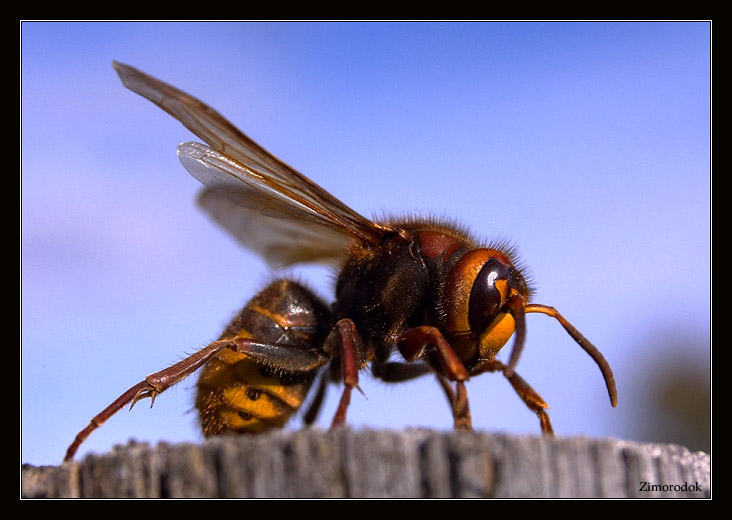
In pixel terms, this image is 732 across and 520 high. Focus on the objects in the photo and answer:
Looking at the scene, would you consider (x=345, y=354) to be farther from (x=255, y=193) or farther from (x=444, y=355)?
(x=255, y=193)

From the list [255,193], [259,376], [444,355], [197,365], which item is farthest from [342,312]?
[444,355]

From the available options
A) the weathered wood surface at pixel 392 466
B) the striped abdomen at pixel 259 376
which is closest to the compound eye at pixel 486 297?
the striped abdomen at pixel 259 376

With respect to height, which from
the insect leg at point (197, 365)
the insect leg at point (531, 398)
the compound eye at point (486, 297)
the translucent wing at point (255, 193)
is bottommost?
the insect leg at point (531, 398)

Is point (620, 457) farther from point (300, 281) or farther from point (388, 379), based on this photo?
point (300, 281)

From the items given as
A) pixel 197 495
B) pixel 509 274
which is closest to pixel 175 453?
pixel 197 495

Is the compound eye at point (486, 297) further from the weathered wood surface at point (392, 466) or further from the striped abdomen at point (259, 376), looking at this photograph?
the weathered wood surface at point (392, 466)

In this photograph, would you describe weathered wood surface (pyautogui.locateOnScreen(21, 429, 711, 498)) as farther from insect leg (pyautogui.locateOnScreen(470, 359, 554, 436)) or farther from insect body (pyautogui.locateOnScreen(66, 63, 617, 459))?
insect leg (pyautogui.locateOnScreen(470, 359, 554, 436))

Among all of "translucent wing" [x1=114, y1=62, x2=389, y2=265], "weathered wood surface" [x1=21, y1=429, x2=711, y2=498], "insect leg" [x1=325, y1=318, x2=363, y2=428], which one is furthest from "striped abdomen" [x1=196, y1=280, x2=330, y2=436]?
"weathered wood surface" [x1=21, y1=429, x2=711, y2=498]
